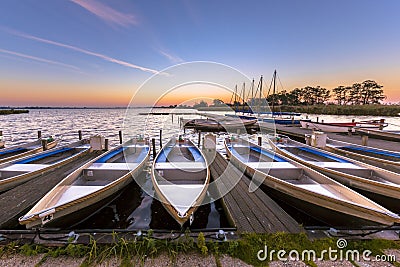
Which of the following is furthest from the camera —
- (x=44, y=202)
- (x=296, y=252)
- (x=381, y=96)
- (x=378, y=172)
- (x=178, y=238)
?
(x=381, y=96)

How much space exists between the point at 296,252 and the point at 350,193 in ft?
7.44

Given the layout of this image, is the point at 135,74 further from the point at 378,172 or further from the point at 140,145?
the point at 378,172

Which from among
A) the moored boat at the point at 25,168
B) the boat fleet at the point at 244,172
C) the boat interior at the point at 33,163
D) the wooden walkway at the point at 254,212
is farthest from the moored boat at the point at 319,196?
the boat interior at the point at 33,163

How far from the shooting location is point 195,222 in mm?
4957

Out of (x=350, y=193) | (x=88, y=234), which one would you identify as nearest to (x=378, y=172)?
(x=350, y=193)

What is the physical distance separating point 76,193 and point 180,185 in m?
2.56

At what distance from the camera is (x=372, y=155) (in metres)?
8.45

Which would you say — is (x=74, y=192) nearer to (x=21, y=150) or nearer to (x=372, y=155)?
(x=21, y=150)

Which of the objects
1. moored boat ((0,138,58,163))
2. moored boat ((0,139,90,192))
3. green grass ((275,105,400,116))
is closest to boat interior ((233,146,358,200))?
moored boat ((0,139,90,192))

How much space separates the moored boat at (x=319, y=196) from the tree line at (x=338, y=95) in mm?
75271

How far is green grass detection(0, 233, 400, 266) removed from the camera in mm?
2916

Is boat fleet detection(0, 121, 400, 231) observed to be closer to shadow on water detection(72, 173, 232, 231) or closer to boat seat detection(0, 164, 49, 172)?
boat seat detection(0, 164, 49, 172)

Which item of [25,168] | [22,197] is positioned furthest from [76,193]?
[25,168]

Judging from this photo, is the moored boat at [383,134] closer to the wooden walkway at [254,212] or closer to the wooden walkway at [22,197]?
the wooden walkway at [254,212]
